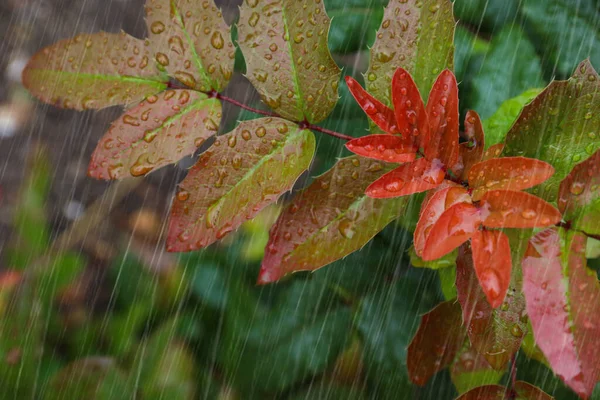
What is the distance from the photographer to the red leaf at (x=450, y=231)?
558mm

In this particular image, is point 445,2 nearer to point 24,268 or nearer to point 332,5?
point 332,5

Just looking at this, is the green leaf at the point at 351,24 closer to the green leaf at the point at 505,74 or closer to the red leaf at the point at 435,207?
the green leaf at the point at 505,74

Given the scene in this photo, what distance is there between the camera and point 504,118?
89 cm

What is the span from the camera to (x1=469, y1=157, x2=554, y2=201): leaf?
60 cm

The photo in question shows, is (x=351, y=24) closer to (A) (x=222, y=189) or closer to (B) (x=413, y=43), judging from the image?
(B) (x=413, y=43)

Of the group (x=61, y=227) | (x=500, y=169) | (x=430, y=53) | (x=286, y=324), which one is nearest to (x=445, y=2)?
(x=430, y=53)

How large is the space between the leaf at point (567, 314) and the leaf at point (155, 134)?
462 millimetres

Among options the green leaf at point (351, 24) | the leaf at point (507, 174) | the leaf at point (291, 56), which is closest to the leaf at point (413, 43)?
the leaf at point (291, 56)

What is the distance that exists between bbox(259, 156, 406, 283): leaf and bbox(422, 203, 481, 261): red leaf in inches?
5.9

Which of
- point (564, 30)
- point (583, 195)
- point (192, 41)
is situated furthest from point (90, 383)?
point (564, 30)

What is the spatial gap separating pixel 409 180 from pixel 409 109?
0.28 ft

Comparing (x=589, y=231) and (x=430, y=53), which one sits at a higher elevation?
(x=430, y=53)

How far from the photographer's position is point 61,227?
1.69m

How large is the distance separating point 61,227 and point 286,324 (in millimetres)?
907
